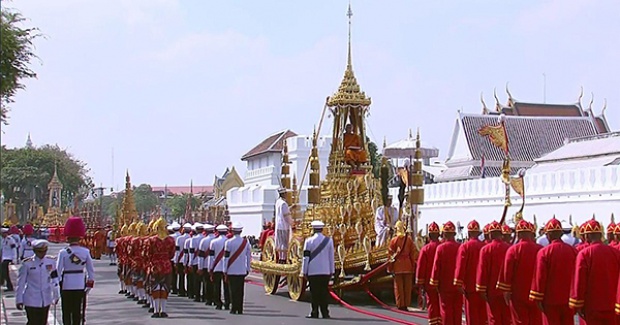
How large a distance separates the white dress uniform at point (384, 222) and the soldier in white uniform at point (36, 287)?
6718 mm

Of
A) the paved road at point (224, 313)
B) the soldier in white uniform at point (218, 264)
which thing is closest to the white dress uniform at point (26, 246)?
the paved road at point (224, 313)

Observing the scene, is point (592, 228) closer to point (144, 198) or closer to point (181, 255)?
point (181, 255)

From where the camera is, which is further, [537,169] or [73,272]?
[537,169]

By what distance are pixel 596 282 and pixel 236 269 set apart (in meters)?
8.10

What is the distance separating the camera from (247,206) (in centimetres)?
5131

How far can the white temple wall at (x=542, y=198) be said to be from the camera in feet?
84.8

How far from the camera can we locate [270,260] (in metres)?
19.2

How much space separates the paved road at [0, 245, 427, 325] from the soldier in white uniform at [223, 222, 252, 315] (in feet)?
0.81

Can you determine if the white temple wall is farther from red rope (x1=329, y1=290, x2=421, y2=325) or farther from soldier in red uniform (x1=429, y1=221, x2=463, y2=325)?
soldier in red uniform (x1=429, y1=221, x2=463, y2=325)

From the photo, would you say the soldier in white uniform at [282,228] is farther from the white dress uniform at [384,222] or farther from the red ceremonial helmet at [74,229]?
the red ceremonial helmet at [74,229]

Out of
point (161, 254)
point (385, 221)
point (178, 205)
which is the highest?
point (178, 205)

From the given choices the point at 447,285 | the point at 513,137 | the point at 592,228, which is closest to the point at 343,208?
the point at 447,285

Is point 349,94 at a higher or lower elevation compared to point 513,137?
lower

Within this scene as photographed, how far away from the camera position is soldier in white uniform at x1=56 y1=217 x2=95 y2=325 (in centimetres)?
1147
